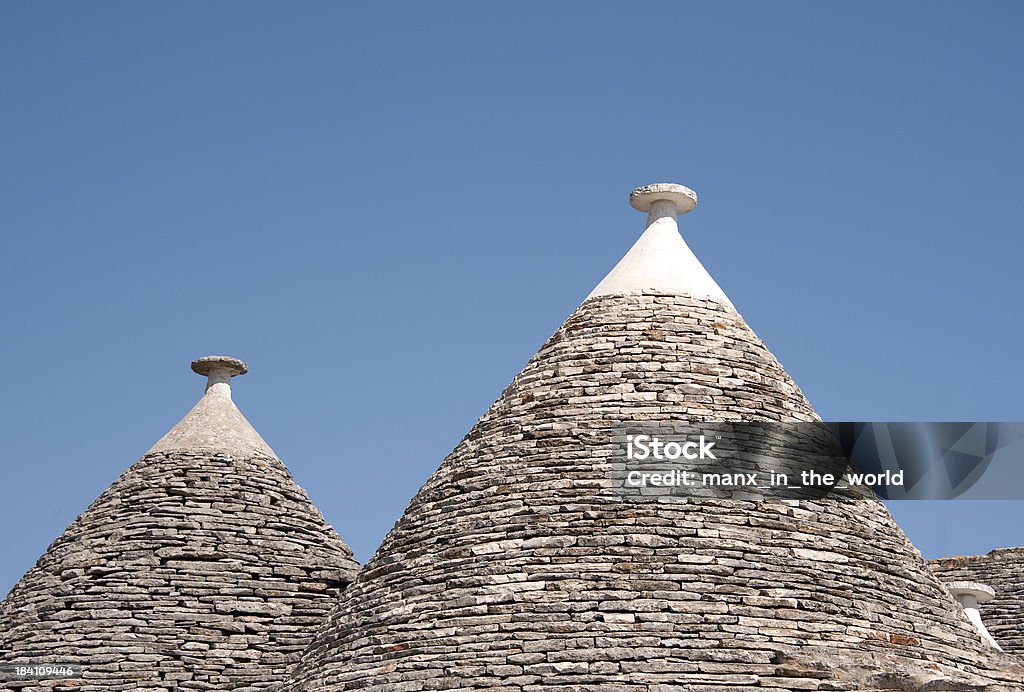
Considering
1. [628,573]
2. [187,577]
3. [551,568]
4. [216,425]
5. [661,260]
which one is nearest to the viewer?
[628,573]

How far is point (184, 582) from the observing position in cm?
1769

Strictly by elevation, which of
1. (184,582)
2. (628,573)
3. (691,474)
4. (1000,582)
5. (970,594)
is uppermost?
(1000,582)

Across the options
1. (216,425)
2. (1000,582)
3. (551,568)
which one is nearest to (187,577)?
(216,425)

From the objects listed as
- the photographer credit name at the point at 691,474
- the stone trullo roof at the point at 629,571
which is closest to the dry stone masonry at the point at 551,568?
the stone trullo roof at the point at 629,571

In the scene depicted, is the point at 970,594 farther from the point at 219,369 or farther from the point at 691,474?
the point at 219,369

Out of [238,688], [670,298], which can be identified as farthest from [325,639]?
[670,298]

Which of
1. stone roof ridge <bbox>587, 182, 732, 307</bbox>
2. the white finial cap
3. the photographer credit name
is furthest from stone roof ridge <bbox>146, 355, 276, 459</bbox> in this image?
the white finial cap

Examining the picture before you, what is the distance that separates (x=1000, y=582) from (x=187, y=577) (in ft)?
33.6

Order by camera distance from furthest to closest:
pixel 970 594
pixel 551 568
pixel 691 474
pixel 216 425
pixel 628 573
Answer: pixel 216 425 < pixel 970 594 < pixel 691 474 < pixel 551 568 < pixel 628 573

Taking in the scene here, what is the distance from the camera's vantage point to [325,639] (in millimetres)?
15414

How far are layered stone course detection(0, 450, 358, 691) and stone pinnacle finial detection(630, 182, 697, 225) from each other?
5021 millimetres

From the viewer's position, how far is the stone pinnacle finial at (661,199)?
1778 cm

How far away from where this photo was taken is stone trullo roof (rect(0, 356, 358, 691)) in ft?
56.5

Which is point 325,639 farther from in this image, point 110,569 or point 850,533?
point 850,533
